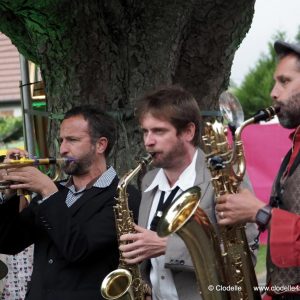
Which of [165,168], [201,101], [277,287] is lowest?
[277,287]

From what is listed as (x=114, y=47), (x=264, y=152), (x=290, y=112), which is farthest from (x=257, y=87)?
(x=290, y=112)

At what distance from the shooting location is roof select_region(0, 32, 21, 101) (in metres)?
17.1

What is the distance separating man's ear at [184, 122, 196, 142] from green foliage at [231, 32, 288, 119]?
590 inches

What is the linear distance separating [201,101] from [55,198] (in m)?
2.29

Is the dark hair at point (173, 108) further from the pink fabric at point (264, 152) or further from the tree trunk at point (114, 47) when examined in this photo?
the pink fabric at point (264, 152)

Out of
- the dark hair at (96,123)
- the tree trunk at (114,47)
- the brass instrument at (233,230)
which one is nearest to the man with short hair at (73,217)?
the dark hair at (96,123)

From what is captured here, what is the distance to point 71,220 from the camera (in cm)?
362

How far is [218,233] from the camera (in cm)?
325

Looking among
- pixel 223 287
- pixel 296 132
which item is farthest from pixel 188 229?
pixel 296 132

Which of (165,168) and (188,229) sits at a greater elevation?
(165,168)

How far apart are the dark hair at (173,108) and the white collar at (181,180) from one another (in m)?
0.14

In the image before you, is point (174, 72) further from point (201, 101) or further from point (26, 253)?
point (26, 253)

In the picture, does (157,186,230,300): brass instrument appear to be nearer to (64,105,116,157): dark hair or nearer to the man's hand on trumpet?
the man's hand on trumpet

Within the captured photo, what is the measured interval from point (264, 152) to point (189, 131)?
6.21m
